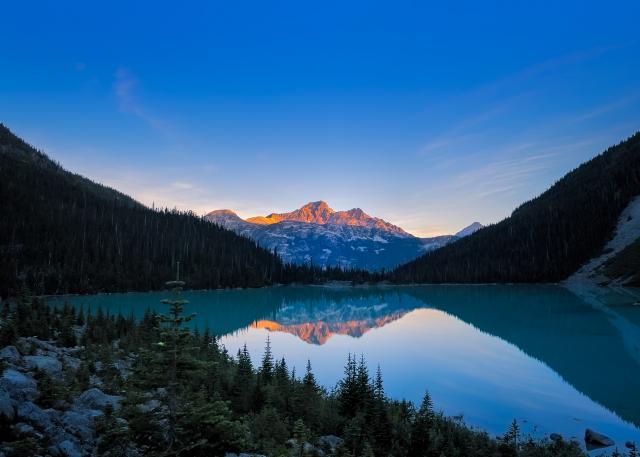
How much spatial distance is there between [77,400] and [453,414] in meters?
17.1

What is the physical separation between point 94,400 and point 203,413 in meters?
6.12

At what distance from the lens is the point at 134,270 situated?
440ft

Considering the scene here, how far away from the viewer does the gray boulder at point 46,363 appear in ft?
51.7

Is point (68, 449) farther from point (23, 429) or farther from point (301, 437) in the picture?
point (301, 437)

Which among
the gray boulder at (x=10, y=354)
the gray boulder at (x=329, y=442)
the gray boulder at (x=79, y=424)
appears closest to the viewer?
the gray boulder at (x=79, y=424)

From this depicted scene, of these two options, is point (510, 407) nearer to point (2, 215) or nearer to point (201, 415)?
point (201, 415)

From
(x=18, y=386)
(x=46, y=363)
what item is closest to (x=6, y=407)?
(x=18, y=386)

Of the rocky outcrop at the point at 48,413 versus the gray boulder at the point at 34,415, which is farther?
the gray boulder at the point at 34,415

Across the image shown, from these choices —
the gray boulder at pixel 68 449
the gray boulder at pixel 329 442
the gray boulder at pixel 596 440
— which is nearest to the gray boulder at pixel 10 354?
the gray boulder at pixel 68 449

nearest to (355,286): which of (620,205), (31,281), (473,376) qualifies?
(620,205)

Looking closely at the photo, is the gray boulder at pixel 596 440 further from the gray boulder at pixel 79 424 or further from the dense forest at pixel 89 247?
the dense forest at pixel 89 247

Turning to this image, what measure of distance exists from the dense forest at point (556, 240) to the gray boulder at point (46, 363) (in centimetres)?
15879

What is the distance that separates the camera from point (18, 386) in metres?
11.1

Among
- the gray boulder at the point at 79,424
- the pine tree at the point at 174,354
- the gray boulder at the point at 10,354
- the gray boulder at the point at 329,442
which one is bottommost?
the gray boulder at the point at 329,442
